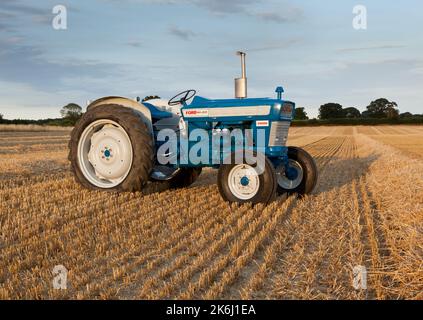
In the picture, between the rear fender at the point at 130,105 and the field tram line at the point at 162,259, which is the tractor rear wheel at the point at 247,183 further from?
the rear fender at the point at 130,105

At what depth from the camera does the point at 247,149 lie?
5965mm

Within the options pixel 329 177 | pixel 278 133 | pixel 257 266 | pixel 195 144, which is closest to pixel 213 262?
pixel 257 266

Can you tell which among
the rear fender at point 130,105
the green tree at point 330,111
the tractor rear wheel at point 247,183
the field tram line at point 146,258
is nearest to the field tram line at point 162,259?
the field tram line at point 146,258

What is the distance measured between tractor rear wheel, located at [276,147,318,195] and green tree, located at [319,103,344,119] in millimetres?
85416

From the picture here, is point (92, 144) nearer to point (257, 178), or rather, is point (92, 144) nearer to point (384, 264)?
point (257, 178)

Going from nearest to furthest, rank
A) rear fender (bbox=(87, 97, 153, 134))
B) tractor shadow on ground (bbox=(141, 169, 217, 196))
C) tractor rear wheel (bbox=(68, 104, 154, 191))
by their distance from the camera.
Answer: tractor rear wheel (bbox=(68, 104, 154, 191)), rear fender (bbox=(87, 97, 153, 134)), tractor shadow on ground (bbox=(141, 169, 217, 196))

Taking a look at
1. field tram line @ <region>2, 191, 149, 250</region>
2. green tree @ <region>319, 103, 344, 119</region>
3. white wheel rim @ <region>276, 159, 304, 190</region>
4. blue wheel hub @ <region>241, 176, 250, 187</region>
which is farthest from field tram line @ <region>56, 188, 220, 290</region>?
green tree @ <region>319, 103, 344, 119</region>

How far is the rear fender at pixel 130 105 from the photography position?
656cm

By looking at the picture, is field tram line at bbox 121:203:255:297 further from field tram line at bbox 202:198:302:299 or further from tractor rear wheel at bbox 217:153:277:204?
tractor rear wheel at bbox 217:153:277:204

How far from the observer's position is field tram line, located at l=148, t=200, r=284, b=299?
3.10m

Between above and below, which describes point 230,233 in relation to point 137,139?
below

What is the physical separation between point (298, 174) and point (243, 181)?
53.6 inches
